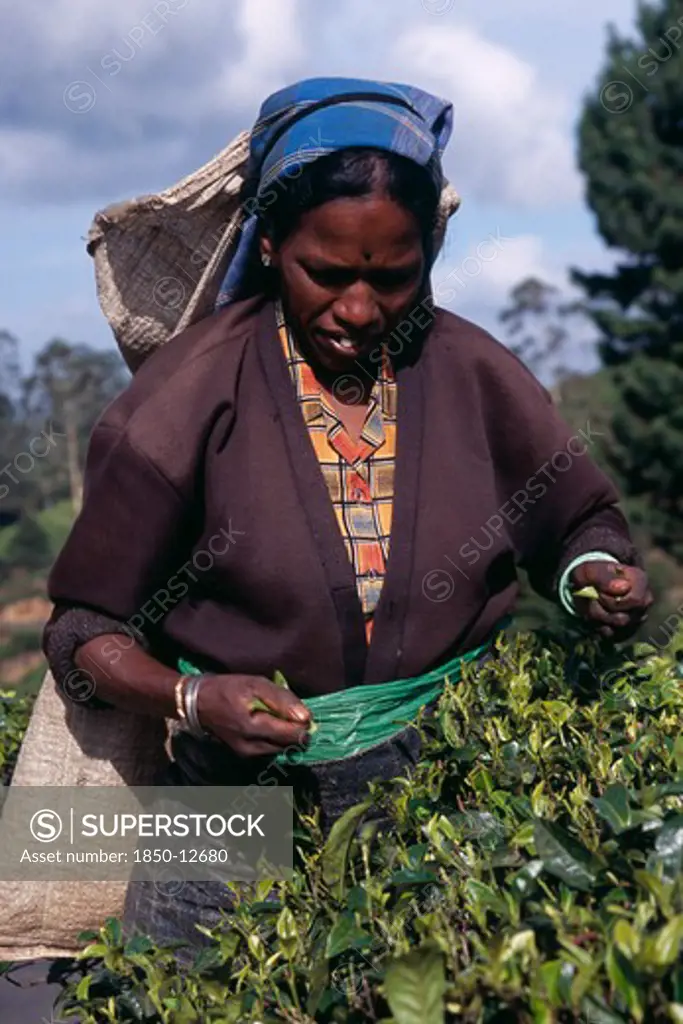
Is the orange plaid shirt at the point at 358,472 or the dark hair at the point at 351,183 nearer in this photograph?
the dark hair at the point at 351,183

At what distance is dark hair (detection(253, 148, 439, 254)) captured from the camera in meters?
2.22

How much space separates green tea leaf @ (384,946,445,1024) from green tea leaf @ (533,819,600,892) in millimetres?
159

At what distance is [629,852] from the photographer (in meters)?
1.39

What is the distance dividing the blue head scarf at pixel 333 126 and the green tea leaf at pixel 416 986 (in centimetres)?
133

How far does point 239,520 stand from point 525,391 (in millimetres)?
581

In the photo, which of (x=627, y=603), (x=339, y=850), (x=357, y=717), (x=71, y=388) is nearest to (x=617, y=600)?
(x=627, y=603)

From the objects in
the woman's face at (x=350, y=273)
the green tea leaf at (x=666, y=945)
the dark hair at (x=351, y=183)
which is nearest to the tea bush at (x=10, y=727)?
the woman's face at (x=350, y=273)

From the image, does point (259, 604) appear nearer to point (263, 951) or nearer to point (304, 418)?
point (304, 418)

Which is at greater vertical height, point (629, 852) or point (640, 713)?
point (640, 713)

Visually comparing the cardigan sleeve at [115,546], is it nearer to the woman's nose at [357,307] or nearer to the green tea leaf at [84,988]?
the woman's nose at [357,307]

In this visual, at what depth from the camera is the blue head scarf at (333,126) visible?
2232 millimetres

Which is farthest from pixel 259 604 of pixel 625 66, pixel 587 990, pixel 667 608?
pixel 625 66

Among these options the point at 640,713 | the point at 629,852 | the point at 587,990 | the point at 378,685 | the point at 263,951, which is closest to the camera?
the point at 587,990

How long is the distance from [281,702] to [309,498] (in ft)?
1.32
